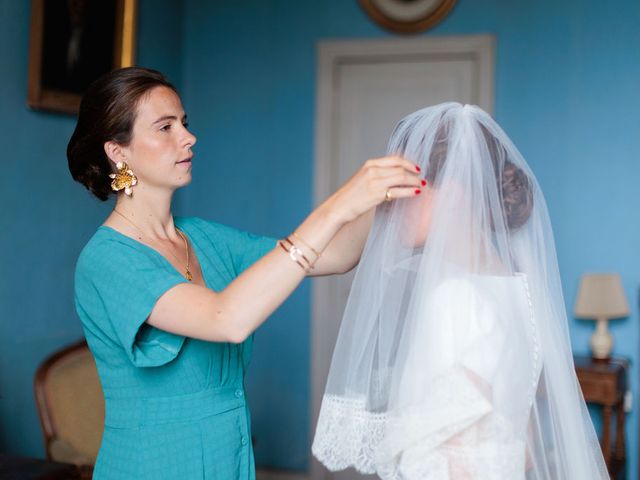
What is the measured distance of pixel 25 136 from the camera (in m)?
3.20

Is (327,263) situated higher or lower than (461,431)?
higher

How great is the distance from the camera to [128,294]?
5.34 ft

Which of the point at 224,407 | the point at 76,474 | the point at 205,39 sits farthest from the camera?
the point at 205,39

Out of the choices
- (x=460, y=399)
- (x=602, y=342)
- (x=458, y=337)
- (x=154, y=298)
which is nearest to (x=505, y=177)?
(x=458, y=337)

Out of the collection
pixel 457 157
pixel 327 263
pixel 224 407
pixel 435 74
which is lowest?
pixel 224 407

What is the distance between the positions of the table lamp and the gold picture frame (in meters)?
1.56

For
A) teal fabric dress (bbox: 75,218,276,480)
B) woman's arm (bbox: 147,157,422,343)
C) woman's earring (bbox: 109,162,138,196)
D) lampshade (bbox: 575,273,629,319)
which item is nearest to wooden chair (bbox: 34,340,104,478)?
teal fabric dress (bbox: 75,218,276,480)

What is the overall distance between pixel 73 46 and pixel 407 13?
1761 mm

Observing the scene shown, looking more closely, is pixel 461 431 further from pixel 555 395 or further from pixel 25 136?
pixel 25 136

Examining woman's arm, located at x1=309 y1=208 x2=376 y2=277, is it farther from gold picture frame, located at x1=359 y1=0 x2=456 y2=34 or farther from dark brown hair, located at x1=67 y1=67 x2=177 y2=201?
gold picture frame, located at x1=359 y1=0 x2=456 y2=34

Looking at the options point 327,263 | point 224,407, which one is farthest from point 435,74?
point 224,407

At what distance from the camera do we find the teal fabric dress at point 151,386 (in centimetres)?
A: 168

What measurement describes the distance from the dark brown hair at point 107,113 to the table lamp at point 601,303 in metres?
2.62

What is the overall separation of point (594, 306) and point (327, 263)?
228 cm
